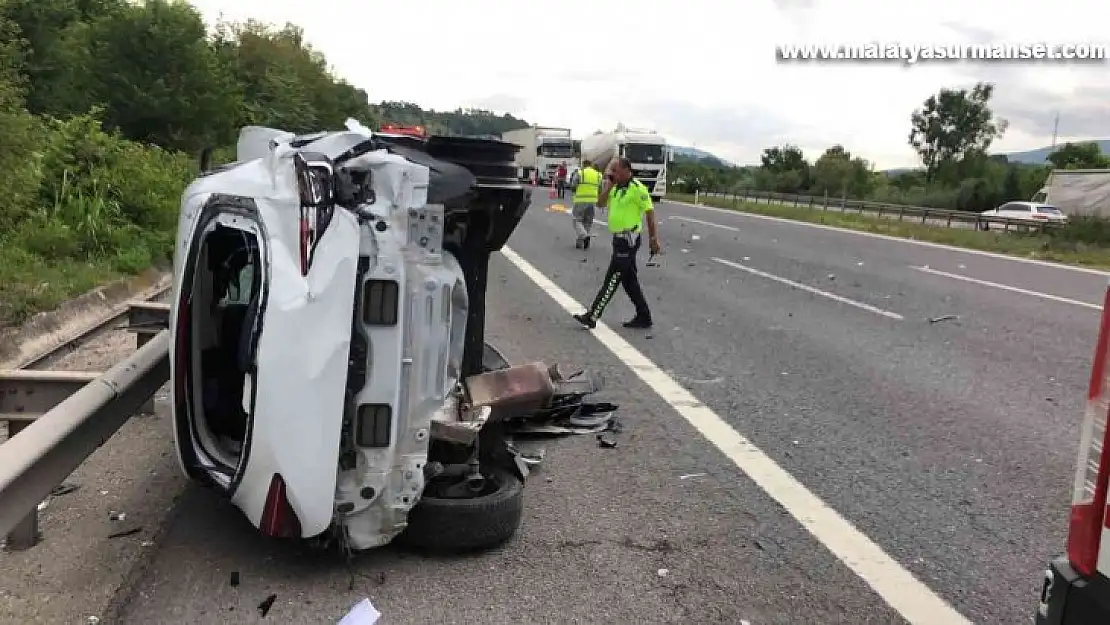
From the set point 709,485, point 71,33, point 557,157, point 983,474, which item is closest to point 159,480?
point 709,485

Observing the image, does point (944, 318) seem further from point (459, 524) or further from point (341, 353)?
point (341, 353)

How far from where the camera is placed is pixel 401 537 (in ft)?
12.4

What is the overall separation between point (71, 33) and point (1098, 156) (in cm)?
6652

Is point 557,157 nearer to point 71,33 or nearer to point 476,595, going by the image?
point 71,33

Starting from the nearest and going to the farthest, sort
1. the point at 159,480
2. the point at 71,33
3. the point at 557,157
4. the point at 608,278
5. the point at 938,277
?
the point at 159,480, the point at 608,278, the point at 938,277, the point at 71,33, the point at 557,157

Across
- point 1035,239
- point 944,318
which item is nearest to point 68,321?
point 944,318

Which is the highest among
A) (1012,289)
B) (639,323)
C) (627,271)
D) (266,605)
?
(627,271)

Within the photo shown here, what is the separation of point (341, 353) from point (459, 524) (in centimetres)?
89

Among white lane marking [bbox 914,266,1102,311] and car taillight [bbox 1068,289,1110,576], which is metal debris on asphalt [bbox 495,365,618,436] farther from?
white lane marking [bbox 914,266,1102,311]

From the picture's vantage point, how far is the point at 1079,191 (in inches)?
1433

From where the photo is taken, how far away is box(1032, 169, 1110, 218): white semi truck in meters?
33.5

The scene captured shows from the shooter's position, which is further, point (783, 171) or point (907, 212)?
point (783, 171)

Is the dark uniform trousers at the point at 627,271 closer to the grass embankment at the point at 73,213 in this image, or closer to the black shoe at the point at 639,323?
the black shoe at the point at 639,323

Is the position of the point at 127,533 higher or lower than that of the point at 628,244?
lower
